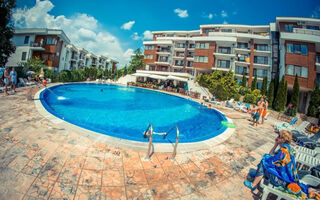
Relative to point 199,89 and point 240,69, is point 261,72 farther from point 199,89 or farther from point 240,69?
point 199,89

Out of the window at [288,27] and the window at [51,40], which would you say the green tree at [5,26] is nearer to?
the window at [51,40]

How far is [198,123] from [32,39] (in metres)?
36.5

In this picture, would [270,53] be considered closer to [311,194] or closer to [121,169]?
[311,194]

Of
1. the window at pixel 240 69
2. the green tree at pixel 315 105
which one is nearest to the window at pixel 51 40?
the window at pixel 240 69

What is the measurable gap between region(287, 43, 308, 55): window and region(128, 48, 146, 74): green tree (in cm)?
3138

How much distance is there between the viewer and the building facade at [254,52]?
738 inches

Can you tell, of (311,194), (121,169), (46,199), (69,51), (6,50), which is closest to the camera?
(46,199)

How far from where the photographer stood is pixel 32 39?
25.7m

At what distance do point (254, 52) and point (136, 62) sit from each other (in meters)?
30.7

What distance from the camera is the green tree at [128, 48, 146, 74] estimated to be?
39250 millimetres

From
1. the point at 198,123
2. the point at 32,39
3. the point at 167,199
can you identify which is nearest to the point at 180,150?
the point at 167,199

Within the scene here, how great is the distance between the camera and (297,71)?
1891 cm

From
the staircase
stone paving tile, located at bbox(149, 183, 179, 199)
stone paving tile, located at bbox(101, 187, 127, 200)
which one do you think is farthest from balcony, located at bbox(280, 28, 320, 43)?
stone paving tile, located at bbox(101, 187, 127, 200)

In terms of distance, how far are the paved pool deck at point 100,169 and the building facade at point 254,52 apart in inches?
969
